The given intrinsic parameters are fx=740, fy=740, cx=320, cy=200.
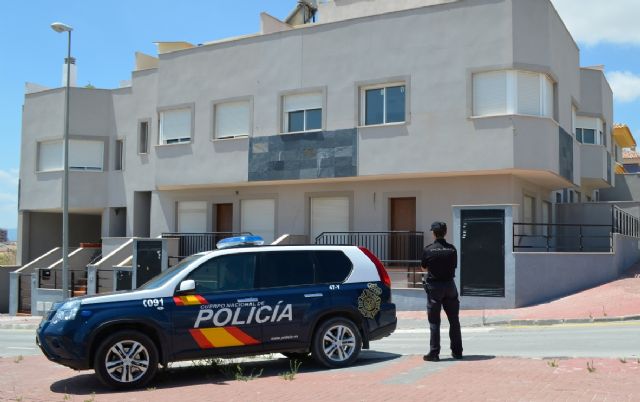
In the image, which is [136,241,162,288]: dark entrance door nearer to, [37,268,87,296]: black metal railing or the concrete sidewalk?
[37,268,87,296]: black metal railing

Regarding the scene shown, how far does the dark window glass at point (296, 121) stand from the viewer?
82.9 feet

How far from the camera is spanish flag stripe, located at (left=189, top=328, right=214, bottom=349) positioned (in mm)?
9250

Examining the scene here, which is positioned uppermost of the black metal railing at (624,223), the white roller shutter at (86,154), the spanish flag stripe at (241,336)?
the white roller shutter at (86,154)

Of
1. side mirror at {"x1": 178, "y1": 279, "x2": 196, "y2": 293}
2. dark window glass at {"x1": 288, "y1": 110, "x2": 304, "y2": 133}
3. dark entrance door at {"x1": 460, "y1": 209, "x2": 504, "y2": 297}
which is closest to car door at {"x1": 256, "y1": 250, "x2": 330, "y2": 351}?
side mirror at {"x1": 178, "y1": 279, "x2": 196, "y2": 293}

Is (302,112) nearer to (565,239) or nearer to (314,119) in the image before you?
(314,119)

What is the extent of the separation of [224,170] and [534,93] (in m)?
11.1

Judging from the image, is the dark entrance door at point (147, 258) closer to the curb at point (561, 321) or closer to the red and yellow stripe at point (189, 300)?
the curb at point (561, 321)

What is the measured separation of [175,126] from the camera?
2845 cm

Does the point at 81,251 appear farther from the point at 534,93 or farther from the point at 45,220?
the point at 534,93

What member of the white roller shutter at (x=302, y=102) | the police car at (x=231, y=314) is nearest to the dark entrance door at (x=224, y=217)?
the white roller shutter at (x=302, y=102)

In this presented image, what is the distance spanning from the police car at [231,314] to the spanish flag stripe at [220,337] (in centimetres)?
1

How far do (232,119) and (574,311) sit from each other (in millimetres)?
14253

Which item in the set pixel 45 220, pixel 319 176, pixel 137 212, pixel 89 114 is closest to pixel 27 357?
pixel 319 176

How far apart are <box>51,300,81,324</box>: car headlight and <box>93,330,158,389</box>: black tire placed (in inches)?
20.1
